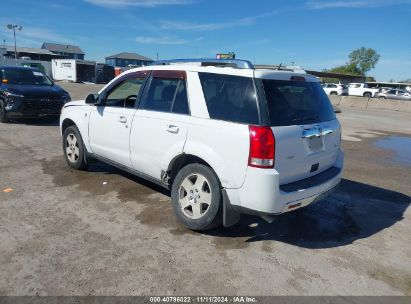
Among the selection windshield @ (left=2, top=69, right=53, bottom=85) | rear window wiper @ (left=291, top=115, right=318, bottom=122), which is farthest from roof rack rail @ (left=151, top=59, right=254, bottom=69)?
windshield @ (left=2, top=69, right=53, bottom=85)

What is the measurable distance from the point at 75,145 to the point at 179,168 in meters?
2.59

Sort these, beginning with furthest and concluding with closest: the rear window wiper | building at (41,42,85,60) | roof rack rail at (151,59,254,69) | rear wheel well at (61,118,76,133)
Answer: building at (41,42,85,60)
rear wheel well at (61,118,76,133)
roof rack rail at (151,59,254,69)
the rear window wiper

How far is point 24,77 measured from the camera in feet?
38.4

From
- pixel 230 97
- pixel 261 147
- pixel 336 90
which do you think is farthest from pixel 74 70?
pixel 261 147

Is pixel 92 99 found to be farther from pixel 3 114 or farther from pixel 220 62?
pixel 3 114

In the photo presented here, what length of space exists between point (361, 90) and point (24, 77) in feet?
133

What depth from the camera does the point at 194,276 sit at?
131 inches

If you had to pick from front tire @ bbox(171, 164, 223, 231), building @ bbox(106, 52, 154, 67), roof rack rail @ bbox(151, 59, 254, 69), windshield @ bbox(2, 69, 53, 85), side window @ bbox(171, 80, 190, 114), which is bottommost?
front tire @ bbox(171, 164, 223, 231)

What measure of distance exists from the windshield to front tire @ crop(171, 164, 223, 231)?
9340 mm

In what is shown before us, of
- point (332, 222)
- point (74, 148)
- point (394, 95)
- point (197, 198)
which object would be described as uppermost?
point (394, 95)

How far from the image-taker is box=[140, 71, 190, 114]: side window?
14.2 feet

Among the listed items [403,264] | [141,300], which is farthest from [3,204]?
[403,264]

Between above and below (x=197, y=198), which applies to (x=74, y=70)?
above

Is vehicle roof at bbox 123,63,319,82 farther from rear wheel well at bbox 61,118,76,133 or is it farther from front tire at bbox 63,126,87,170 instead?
rear wheel well at bbox 61,118,76,133
